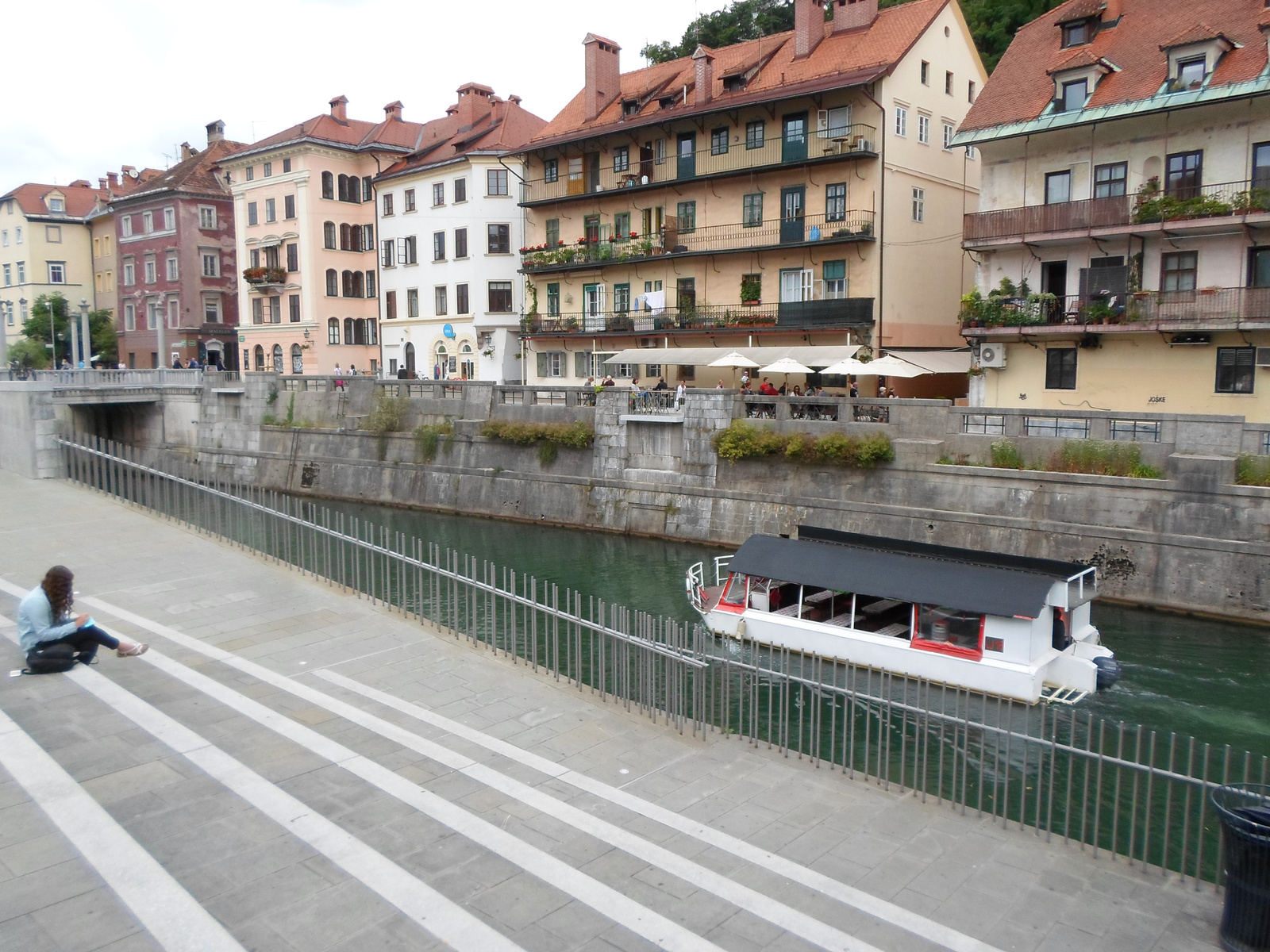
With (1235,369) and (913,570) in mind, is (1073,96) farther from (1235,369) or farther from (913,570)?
(913,570)

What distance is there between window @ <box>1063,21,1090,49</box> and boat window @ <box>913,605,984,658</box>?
2386 cm

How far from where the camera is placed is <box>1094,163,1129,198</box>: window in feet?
95.3

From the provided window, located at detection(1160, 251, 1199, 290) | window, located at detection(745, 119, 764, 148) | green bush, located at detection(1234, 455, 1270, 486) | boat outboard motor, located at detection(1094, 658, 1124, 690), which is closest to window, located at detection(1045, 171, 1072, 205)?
window, located at detection(1160, 251, 1199, 290)

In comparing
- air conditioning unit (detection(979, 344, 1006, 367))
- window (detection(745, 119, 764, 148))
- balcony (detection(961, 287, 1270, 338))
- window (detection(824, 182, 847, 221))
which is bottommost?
air conditioning unit (detection(979, 344, 1006, 367))

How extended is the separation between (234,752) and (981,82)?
138 ft

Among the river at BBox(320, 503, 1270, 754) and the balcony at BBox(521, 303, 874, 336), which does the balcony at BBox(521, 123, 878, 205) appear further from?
the river at BBox(320, 503, 1270, 754)

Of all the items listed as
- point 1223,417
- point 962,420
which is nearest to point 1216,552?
point 1223,417

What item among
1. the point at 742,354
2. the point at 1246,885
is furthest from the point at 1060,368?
the point at 1246,885

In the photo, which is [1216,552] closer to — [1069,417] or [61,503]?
[1069,417]

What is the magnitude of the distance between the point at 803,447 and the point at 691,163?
57.4 ft

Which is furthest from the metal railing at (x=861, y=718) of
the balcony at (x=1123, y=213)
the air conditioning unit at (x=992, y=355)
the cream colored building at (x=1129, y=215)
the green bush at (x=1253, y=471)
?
the balcony at (x=1123, y=213)

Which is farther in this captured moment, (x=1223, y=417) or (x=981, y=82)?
(x=981, y=82)

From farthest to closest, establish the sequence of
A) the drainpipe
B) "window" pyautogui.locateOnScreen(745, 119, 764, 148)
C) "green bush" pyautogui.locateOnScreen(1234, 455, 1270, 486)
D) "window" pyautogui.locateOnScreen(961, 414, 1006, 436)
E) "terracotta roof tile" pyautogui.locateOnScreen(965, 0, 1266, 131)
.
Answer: "window" pyautogui.locateOnScreen(745, 119, 764, 148), the drainpipe, "terracotta roof tile" pyautogui.locateOnScreen(965, 0, 1266, 131), "window" pyautogui.locateOnScreen(961, 414, 1006, 436), "green bush" pyautogui.locateOnScreen(1234, 455, 1270, 486)

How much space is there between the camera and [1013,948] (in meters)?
7.18
